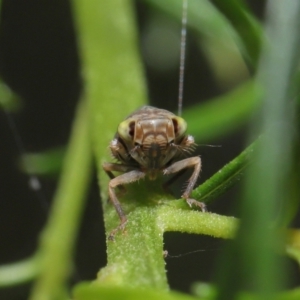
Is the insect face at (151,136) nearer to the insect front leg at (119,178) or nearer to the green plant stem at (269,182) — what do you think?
the insect front leg at (119,178)

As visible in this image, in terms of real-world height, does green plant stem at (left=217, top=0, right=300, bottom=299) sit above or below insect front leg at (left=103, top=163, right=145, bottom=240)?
above

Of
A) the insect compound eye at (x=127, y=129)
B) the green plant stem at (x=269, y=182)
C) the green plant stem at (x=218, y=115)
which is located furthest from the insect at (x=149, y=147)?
the green plant stem at (x=269, y=182)

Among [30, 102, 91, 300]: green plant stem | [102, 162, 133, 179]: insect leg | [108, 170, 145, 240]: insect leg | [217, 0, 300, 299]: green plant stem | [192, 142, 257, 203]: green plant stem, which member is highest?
[217, 0, 300, 299]: green plant stem

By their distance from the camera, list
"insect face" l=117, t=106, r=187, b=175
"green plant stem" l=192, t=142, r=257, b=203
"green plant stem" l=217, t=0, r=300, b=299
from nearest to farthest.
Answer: "green plant stem" l=217, t=0, r=300, b=299 → "green plant stem" l=192, t=142, r=257, b=203 → "insect face" l=117, t=106, r=187, b=175

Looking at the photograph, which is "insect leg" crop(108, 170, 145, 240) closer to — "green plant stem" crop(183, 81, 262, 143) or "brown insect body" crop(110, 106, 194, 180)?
"brown insect body" crop(110, 106, 194, 180)

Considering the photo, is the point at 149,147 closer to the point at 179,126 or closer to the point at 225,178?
the point at 179,126

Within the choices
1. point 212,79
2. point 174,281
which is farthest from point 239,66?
point 174,281

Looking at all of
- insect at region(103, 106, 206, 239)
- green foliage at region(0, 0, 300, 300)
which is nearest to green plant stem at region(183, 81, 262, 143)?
green foliage at region(0, 0, 300, 300)
